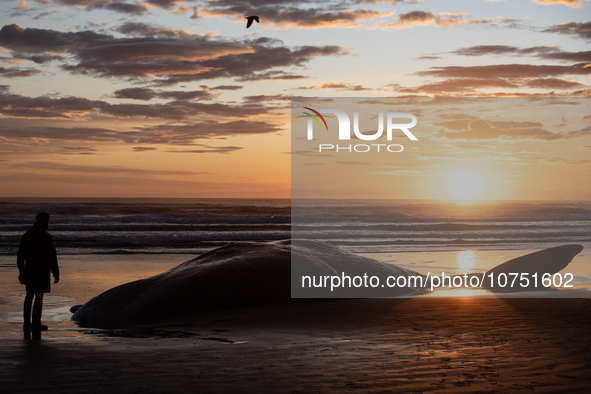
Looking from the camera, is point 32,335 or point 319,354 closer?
point 319,354

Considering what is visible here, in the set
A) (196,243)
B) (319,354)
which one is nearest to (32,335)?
(319,354)

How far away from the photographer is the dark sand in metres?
3.65

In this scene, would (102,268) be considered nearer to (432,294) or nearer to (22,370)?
(432,294)

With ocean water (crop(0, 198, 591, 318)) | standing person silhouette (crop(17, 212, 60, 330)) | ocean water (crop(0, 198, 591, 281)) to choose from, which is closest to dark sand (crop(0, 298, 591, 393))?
standing person silhouette (crop(17, 212, 60, 330))

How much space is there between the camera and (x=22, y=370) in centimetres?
398

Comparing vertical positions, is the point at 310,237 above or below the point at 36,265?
below

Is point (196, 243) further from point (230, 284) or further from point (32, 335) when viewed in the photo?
point (32, 335)

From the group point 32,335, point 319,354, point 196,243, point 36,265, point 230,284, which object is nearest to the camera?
point 319,354

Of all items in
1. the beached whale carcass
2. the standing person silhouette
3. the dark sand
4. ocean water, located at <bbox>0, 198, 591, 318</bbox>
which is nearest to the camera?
the dark sand

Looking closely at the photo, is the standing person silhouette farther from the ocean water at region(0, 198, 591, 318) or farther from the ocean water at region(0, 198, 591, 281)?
the ocean water at region(0, 198, 591, 281)

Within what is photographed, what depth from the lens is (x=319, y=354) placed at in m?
4.59

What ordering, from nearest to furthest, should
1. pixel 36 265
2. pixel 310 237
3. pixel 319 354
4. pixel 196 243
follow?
pixel 319 354 → pixel 36 265 → pixel 196 243 → pixel 310 237

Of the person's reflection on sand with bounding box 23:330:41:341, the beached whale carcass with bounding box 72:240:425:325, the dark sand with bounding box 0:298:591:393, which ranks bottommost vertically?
the person's reflection on sand with bounding box 23:330:41:341

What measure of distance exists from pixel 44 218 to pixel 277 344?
3.47 metres
